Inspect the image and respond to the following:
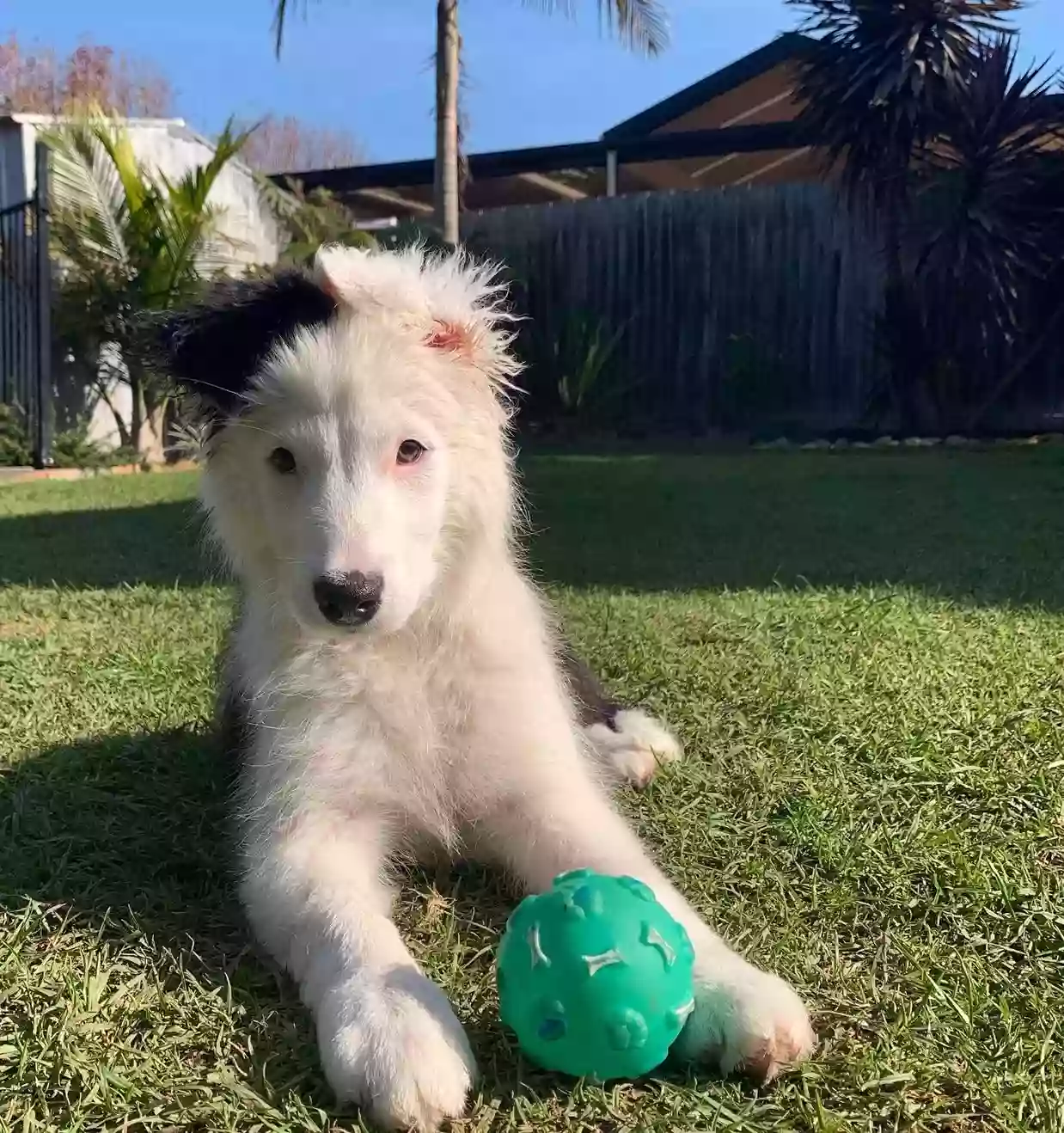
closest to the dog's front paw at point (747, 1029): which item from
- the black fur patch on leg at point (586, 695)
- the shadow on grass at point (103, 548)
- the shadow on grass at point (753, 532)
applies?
the black fur patch on leg at point (586, 695)

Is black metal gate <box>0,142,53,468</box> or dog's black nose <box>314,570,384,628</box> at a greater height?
black metal gate <box>0,142,53,468</box>

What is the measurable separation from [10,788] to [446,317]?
1753mm

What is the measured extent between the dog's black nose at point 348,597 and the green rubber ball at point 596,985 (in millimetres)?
698

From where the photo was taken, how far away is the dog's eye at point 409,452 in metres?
2.42

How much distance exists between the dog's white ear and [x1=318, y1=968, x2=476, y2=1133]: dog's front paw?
141cm

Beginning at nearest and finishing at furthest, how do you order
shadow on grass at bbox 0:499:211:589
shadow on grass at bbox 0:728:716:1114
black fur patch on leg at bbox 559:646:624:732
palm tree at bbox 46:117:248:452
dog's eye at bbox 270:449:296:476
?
1. shadow on grass at bbox 0:728:716:1114
2. dog's eye at bbox 270:449:296:476
3. black fur patch on leg at bbox 559:646:624:732
4. shadow on grass at bbox 0:499:211:589
5. palm tree at bbox 46:117:248:452

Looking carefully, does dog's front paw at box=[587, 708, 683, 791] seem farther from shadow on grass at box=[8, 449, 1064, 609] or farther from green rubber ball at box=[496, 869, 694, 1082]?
shadow on grass at box=[8, 449, 1064, 609]

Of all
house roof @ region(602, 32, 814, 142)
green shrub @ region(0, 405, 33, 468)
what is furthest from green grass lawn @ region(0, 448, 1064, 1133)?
house roof @ region(602, 32, 814, 142)

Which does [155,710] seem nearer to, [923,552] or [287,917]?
[287,917]

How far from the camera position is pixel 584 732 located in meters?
3.17

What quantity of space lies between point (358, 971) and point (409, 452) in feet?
3.57

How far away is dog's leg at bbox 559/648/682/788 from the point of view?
3.14 metres

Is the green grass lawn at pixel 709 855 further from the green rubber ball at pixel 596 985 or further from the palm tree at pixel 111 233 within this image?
the palm tree at pixel 111 233

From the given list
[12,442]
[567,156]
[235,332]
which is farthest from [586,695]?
[567,156]
